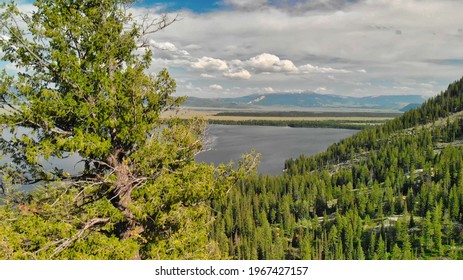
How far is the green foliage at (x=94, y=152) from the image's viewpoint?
14258 millimetres

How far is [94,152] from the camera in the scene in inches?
571

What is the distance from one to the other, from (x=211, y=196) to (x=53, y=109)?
7.19 metres

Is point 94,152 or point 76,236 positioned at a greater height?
point 94,152

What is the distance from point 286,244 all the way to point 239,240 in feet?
69.7

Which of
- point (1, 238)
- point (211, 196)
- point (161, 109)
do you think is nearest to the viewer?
point (1, 238)

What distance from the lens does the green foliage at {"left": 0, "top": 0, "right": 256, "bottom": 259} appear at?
1426 cm

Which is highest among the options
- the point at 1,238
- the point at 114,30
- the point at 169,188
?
the point at 114,30

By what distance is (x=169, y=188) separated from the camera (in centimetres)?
1514

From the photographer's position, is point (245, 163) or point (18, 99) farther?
point (245, 163)

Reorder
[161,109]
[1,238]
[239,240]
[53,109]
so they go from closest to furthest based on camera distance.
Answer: [1,238] < [53,109] < [161,109] < [239,240]

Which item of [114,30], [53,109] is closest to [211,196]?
[53,109]

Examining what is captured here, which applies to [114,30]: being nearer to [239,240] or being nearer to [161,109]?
[161,109]
